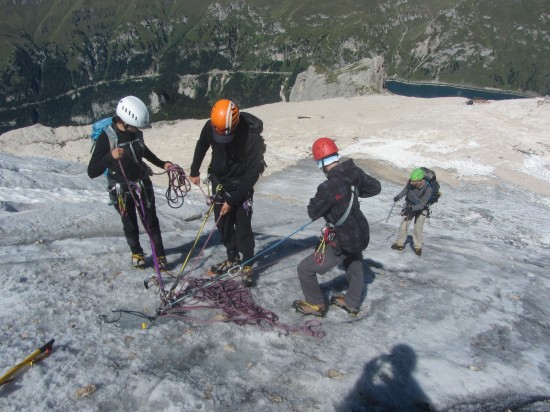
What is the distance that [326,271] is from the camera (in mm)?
6215

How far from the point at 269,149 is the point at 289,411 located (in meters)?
17.8

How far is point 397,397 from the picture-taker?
494 centimetres

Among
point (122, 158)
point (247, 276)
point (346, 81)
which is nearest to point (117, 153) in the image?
point (122, 158)

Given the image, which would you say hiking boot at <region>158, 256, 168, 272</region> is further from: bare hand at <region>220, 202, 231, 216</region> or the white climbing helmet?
the white climbing helmet

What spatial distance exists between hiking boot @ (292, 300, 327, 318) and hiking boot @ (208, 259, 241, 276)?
4.99 ft

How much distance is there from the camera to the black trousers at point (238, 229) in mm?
6859

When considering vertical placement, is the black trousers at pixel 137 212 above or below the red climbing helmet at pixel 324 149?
below

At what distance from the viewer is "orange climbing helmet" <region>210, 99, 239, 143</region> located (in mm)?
5734

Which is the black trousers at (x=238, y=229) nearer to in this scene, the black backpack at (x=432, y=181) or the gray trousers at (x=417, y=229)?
the gray trousers at (x=417, y=229)

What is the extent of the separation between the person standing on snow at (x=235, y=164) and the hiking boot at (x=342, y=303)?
1.44 m

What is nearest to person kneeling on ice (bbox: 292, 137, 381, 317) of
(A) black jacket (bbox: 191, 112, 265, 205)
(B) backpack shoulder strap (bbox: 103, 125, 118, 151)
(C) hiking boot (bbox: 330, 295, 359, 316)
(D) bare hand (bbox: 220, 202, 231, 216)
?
(C) hiking boot (bbox: 330, 295, 359, 316)

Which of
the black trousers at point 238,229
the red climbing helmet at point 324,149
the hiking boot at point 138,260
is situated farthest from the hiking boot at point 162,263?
the red climbing helmet at point 324,149

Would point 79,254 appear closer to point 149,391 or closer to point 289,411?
point 149,391

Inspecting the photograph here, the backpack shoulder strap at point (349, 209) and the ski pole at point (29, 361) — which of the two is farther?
the backpack shoulder strap at point (349, 209)
